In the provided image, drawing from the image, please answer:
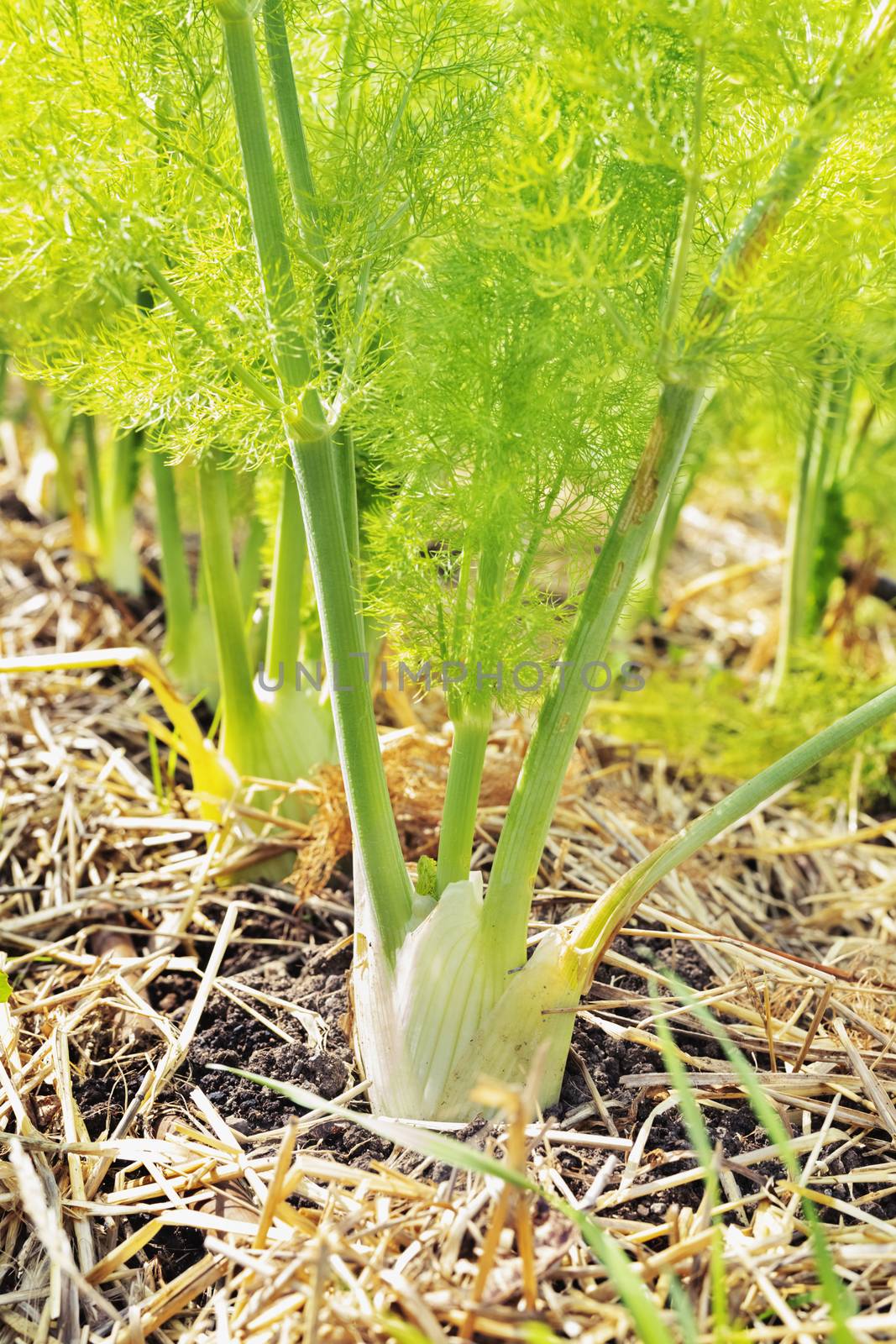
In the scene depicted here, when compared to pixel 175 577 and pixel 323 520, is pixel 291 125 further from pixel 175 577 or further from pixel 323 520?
pixel 175 577

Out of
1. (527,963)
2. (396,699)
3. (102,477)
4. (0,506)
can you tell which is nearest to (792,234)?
(527,963)

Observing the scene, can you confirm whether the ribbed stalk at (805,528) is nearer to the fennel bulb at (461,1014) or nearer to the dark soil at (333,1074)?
the dark soil at (333,1074)

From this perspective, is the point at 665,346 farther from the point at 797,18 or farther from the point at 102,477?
the point at 102,477

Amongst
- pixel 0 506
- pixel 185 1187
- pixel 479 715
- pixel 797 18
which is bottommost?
pixel 185 1187

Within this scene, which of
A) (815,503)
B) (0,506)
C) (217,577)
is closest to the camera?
(217,577)

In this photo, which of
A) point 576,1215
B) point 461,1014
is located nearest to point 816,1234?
point 576,1215
